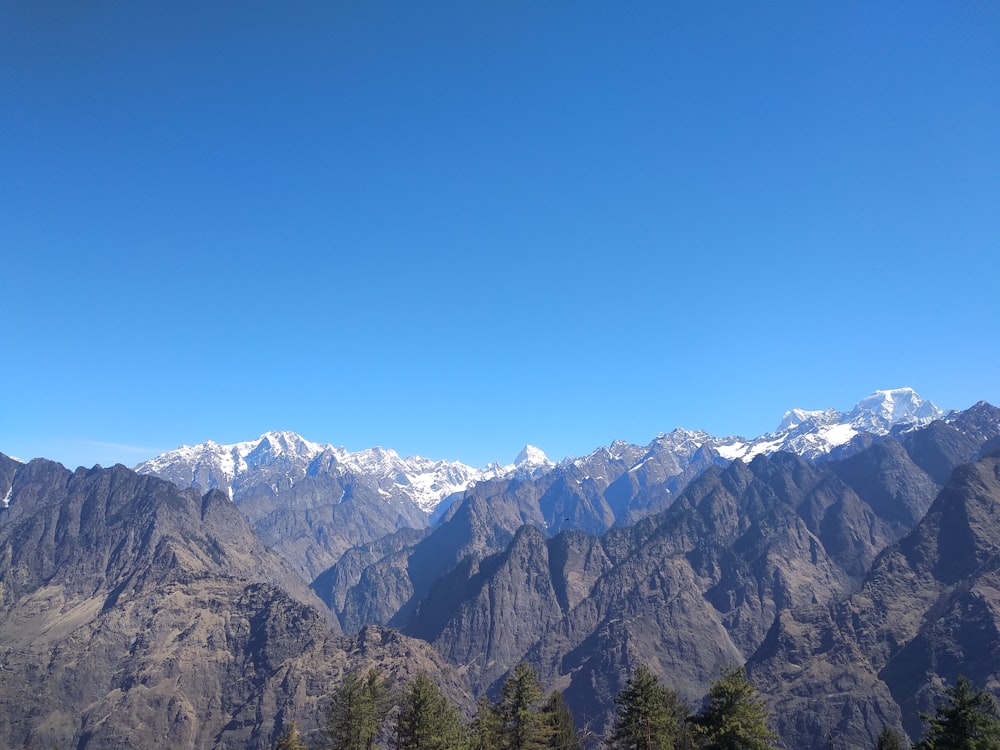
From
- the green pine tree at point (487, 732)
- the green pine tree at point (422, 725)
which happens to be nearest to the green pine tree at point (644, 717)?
the green pine tree at point (487, 732)

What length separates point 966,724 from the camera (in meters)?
46.7

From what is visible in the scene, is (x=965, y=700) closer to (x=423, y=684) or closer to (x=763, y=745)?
(x=763, y=745)

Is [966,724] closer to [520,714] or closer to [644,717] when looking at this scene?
[644,717]

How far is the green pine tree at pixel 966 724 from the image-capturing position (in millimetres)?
45875

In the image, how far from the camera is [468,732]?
7756cm

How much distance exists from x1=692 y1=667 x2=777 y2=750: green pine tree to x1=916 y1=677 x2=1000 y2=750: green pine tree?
11.2 meters

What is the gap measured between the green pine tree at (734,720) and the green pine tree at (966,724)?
36.8 ft

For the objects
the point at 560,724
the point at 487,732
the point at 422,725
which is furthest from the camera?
the point at 560,724

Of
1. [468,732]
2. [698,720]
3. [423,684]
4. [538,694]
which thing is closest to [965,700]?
[698,720]

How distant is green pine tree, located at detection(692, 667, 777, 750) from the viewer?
154 feet

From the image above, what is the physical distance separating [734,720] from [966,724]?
1630cm

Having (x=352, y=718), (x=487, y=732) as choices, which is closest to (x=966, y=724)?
(x=487, y=732)

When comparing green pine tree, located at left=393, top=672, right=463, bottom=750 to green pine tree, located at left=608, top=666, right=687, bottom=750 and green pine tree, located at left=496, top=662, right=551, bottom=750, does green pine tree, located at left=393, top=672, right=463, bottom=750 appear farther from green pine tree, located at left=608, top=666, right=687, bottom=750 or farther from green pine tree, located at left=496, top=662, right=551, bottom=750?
green pine tree, located at left=608, top=666, right=687, bottom=750

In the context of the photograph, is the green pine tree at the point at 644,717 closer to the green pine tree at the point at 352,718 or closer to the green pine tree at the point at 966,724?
the green pine tree at the point at 966,724
